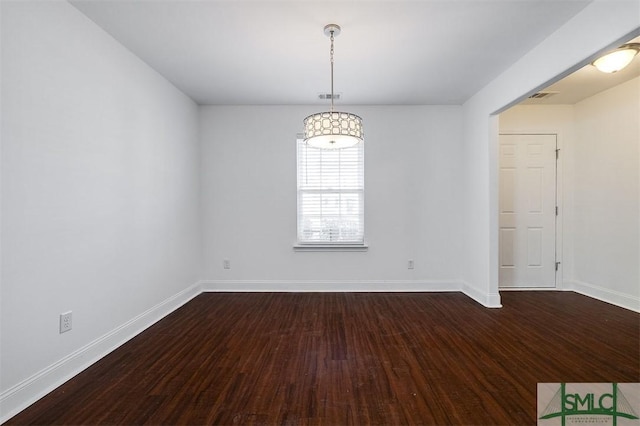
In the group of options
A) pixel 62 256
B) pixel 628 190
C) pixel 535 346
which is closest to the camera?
pixel 62 256

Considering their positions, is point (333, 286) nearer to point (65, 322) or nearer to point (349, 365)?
point (349, 365)

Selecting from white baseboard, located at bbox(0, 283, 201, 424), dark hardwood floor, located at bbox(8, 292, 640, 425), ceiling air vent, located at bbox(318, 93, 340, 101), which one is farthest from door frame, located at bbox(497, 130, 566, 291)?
white baseboard, located at bbox(0, 283, 201, 424)

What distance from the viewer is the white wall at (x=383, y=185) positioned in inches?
167

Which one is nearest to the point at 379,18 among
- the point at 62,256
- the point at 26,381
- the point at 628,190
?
the point at 62,256

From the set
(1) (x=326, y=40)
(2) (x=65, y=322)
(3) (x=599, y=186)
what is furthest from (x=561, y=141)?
(2) (x=65, y=322)

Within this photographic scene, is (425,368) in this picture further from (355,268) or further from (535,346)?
(355,268)

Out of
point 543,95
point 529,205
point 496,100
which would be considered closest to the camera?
point 496,100

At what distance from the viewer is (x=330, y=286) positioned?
4238 millimetres

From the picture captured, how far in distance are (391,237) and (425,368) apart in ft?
7.42

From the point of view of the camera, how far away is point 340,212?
4.29 metres

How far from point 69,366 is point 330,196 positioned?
324cm

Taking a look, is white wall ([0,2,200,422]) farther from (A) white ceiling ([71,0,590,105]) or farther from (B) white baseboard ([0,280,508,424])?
(A) white ceiling ([71,0,590,105])

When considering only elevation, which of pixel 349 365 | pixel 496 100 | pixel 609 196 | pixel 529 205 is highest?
pixel 496 100

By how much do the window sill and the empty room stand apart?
37 mm
